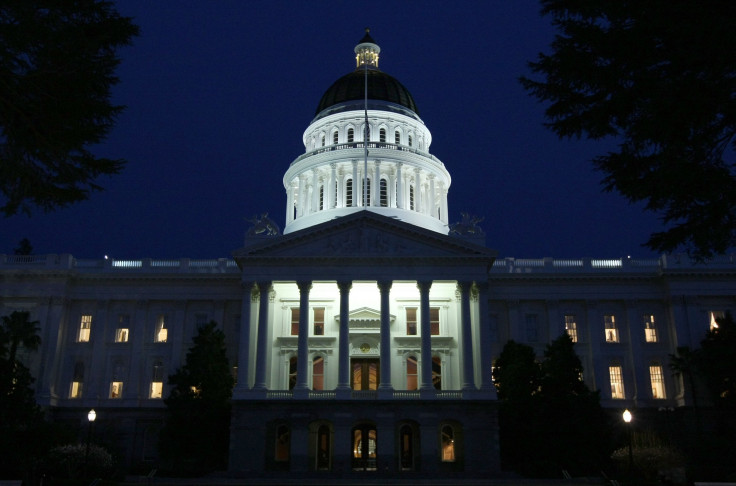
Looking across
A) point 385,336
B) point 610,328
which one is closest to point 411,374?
point 385,336

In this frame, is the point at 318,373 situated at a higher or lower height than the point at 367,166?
lower

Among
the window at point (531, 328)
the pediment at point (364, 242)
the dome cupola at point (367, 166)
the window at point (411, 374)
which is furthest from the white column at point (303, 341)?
the window at point (531, 328)

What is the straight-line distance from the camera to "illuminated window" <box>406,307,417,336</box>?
5534 centimetres

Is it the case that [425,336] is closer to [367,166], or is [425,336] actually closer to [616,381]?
[616,381]

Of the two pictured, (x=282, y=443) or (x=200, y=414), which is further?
(x=282, y=443)

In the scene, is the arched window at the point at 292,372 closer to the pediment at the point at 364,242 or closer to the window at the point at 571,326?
the pediment at the point at 364,242

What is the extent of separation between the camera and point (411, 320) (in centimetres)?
5575

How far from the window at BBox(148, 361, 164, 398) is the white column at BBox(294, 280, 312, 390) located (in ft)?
43.1

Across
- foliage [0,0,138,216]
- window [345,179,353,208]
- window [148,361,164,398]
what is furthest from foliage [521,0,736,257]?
window [345,179,353,208]

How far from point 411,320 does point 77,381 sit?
90.5 ft

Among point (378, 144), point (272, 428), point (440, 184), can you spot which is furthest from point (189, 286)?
point (440, 184)

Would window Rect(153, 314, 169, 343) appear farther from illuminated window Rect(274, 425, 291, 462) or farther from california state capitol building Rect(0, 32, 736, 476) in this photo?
illuminated window Rect(274, 425, 291, 462)

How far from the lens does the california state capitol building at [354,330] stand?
156 feet

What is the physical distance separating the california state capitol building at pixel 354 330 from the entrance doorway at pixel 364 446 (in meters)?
0.14
